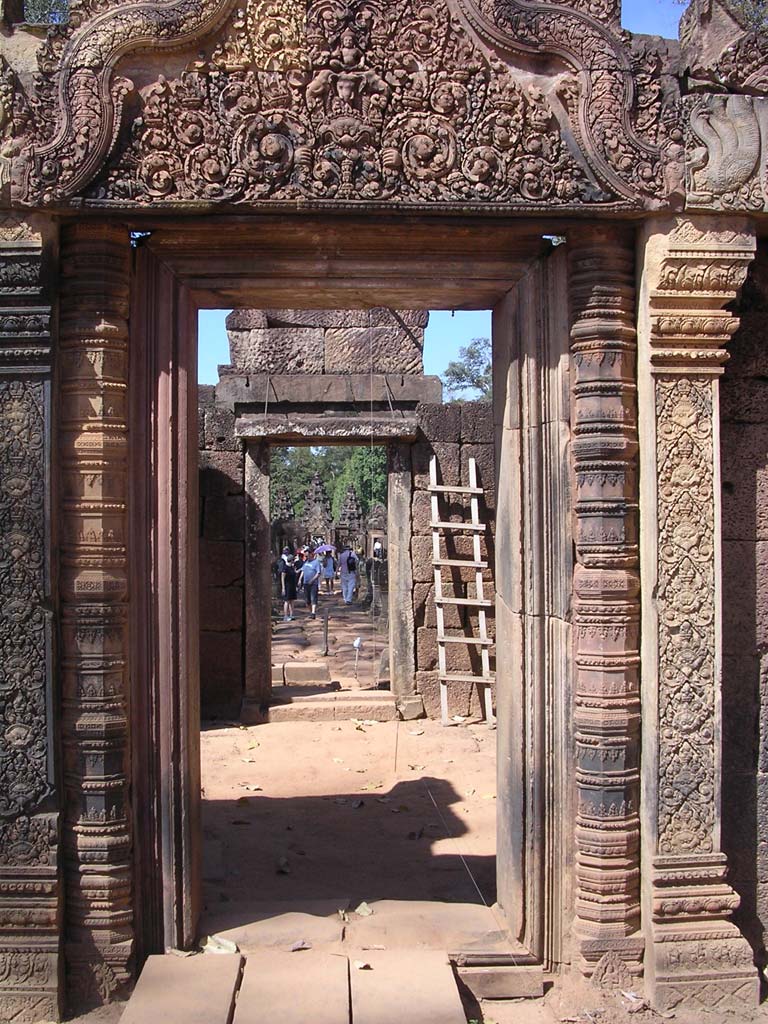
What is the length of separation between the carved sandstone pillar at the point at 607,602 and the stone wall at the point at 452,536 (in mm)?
5840

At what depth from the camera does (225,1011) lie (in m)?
3.21

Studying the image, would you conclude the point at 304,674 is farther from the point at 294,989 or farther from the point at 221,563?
the point at 294,989

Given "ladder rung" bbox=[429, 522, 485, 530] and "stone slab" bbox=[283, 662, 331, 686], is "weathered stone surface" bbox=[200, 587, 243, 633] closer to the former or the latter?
"stone slab" bbox=[283, 662, 331, 686]

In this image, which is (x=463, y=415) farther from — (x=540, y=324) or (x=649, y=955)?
(x=649, y=955)

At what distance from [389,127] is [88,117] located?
1.08 metres

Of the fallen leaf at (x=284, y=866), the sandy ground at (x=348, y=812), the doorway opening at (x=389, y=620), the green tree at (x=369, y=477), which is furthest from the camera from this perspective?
the green tree at (x=369, y=477)

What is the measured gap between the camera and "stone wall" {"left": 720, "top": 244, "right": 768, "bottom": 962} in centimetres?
381

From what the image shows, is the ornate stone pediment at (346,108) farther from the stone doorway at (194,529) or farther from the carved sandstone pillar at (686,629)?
the carved sandstone pillar at (686,629)

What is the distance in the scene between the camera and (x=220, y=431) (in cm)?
969

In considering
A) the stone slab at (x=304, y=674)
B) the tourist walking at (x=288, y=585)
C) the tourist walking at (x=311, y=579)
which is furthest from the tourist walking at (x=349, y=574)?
the stone slab at (x=304, y=674)

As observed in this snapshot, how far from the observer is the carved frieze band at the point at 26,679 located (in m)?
3.38

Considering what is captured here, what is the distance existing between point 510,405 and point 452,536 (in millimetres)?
5671

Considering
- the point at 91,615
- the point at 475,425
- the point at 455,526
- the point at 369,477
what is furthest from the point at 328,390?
the point at 369,477

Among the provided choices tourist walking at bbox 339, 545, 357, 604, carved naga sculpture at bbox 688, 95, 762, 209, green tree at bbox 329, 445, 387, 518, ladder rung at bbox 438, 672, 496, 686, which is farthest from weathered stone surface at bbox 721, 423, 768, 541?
green tree at bbox 329, 445, 387, 518
